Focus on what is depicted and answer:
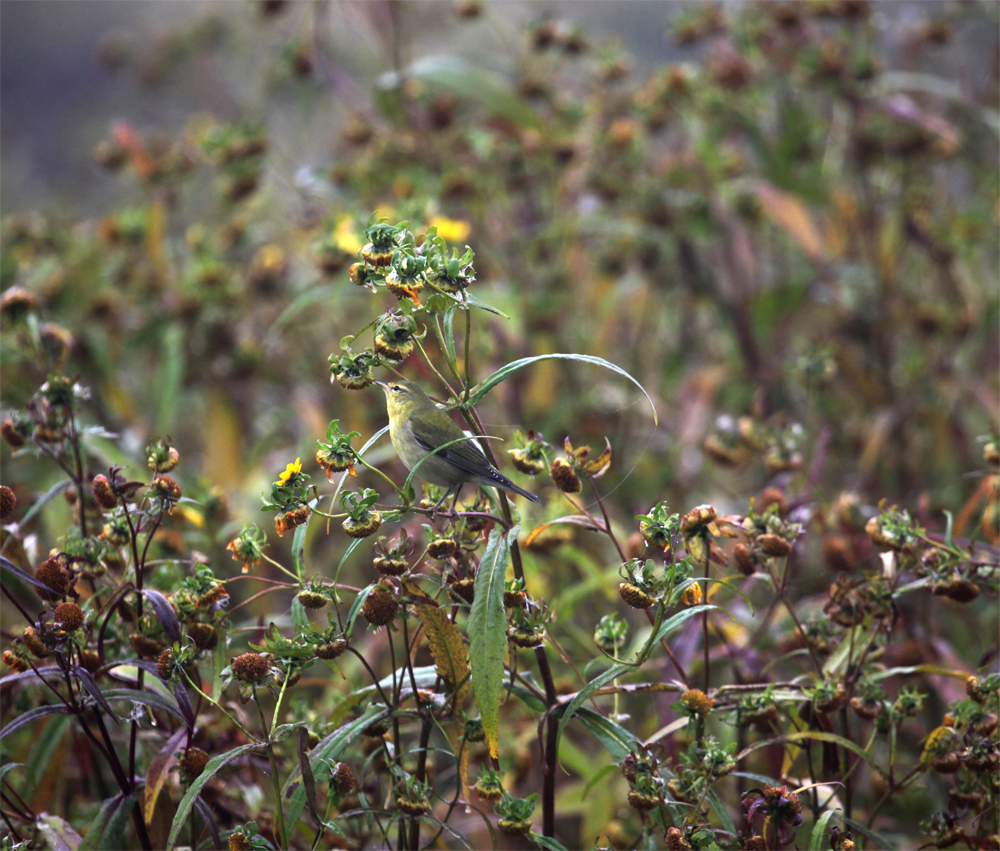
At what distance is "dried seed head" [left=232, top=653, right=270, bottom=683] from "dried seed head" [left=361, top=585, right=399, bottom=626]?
4.0 inches

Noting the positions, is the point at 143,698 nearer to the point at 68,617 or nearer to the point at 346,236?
the point at 68,617

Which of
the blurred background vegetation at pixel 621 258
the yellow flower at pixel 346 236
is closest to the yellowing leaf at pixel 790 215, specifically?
the blurred background vegetation at pixel 621 258

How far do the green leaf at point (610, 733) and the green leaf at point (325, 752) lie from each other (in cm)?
21

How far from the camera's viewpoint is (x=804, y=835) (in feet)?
4.19

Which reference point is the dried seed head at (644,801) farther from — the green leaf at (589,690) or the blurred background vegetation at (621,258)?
the blurred background vegetation at (621,258)

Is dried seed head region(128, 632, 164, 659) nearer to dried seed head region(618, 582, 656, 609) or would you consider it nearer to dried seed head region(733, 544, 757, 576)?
dried seed head region(618, 582, 656, 609)

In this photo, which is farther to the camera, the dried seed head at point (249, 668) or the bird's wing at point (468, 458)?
the bird's wing at point (468, 458)

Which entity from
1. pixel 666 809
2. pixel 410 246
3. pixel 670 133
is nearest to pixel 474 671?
pixel 666 809

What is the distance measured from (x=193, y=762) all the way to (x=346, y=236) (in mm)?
1011

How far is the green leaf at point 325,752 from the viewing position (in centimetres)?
86

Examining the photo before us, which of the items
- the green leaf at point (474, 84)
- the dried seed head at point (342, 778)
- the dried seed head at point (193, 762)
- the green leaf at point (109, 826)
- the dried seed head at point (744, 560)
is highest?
the green leaf at point (474, 84)

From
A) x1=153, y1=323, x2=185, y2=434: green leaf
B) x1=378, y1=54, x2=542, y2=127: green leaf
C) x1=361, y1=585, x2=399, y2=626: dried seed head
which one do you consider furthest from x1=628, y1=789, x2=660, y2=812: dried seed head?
x1=378, y1=54, x2=542, y2=127: green leaf

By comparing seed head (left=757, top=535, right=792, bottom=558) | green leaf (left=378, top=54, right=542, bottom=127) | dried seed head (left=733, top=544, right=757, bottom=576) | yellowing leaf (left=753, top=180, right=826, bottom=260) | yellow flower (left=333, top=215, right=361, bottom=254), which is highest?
green leaf (left=378, top=54, right=542, bottom=127)

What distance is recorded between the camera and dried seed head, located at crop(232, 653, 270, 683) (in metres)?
0.79
